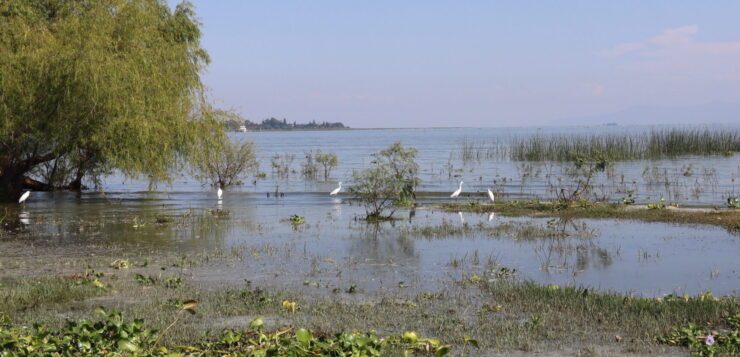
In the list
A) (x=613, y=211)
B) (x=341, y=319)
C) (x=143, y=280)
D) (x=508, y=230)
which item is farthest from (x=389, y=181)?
(x=341, y=319)

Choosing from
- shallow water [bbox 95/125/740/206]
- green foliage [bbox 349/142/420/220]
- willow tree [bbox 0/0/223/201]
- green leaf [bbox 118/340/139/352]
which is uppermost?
willow tree [bbox 0/0/223/201]

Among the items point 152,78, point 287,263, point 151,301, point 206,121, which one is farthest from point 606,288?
point 206,121

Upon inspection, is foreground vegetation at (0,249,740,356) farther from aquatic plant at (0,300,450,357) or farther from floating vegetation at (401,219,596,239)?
floating vegetation at (401,219,596,239)

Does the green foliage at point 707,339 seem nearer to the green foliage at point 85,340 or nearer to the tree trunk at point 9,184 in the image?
the green foliage at point 85,340

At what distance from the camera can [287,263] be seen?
1299 centimetres

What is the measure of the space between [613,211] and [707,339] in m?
13.8

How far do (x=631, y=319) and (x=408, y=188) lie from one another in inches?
490

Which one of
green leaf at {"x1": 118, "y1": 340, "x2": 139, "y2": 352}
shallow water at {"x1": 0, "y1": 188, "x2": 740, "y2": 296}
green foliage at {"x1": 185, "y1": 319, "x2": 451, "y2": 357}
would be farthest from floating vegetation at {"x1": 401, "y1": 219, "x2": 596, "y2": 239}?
green leaf at {"x1": 118, "y1": 340, "x2": 139, "y2": 352}

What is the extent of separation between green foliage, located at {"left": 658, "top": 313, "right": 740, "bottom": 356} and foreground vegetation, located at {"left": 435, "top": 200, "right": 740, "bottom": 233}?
33.7 ft

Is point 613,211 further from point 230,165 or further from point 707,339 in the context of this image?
point 230,165

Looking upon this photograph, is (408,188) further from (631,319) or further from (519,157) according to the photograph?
(519,157)

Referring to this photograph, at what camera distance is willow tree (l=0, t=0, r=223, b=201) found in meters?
20.0

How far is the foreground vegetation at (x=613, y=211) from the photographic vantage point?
18.5 metres

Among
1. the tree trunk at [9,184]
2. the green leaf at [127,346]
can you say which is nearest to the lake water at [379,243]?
the tree trunk at [9,184]
